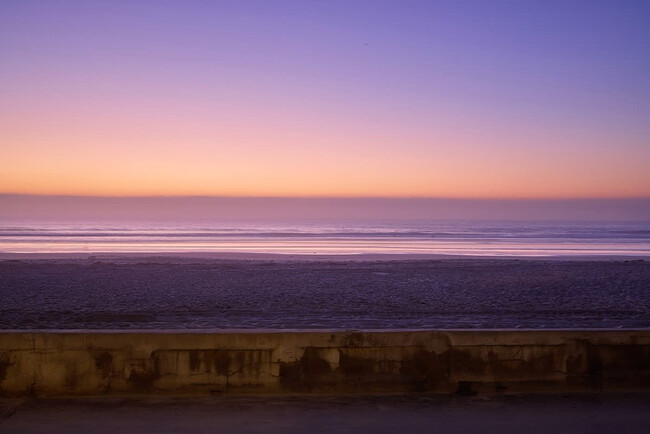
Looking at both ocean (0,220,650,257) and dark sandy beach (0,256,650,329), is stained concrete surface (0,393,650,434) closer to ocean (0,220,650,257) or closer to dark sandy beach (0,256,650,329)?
dark sandy beach (0,256,650,329)

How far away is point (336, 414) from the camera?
5449 mm

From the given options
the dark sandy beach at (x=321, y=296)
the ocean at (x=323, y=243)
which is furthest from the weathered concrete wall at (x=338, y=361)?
the ocean at (x=323, y=243)

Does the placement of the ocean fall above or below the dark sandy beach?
below

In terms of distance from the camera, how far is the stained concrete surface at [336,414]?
5.08m

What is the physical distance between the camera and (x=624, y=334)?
6168mm

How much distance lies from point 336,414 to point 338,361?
2.27 ft

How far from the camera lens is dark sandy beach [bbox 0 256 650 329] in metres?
11.9

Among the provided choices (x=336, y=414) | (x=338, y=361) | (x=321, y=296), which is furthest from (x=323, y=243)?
(x=336, y=414)

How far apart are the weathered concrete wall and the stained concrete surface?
0.49 feet

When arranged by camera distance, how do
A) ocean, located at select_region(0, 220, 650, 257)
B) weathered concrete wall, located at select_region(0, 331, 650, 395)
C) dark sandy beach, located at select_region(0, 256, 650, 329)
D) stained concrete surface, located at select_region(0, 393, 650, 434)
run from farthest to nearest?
ocean, located at select_region(0, 220, 650, 257), dark sandy beach, located at select_region(0, 256, 650, 329), weathered concrete wall, located at select_region(0, 331, 650, 395), stained concrete surface, located at select_region(0, 393, 650, 434)

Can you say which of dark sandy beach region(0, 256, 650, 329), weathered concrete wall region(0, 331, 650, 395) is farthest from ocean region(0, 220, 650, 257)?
weathered concrete wall region(0, 331, 650, 395)

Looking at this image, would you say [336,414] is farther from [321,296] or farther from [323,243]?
[323,243]

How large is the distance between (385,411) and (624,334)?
2543 millimetres

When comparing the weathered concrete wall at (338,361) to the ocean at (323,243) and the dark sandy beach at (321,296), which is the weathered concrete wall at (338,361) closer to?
the dark sandy beach at (321,296)
